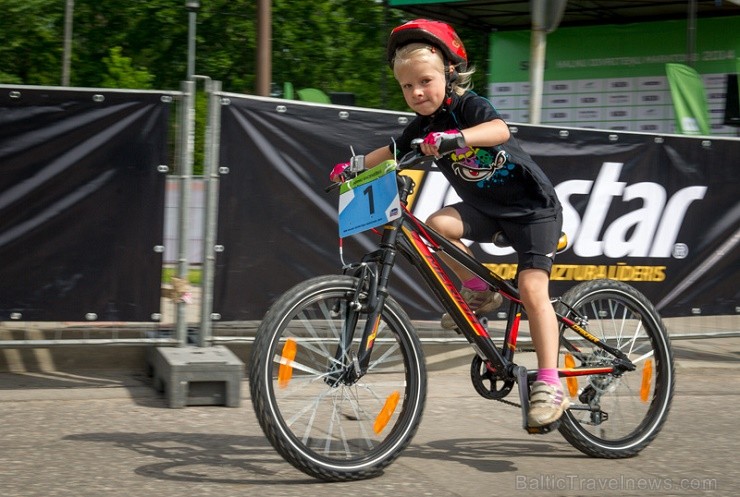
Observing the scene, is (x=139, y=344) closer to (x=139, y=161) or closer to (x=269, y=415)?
(x=139, y=161)

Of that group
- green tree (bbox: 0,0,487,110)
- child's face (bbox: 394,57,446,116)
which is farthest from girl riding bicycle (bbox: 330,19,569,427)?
green tree (bbox: 0,0,487,110)

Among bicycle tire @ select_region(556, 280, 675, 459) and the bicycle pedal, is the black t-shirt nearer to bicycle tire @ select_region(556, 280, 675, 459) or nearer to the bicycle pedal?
bicycle tire @ select_region(556, 280, 675, 459)

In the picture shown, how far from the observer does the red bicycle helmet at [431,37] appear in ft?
15.0

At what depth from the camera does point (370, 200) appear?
451 centimetres

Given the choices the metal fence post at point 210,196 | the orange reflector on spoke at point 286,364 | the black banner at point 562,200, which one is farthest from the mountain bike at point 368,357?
the black banner at point 562,200

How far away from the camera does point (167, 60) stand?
1435 inches

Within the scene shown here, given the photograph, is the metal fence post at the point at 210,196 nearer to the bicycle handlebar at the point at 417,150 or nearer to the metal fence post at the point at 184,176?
the metal fence post at the point at 184,176

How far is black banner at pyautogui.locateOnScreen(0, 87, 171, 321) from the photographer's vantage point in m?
6.30

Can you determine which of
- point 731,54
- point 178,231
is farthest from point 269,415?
point 731,54

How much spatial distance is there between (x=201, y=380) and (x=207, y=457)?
118 centimetres

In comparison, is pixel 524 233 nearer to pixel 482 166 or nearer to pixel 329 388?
pixel 482 166

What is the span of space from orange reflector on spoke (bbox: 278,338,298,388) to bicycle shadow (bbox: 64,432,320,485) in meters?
0.43

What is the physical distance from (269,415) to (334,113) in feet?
10.3

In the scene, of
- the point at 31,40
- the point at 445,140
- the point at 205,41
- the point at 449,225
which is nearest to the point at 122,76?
the point at 205,41
